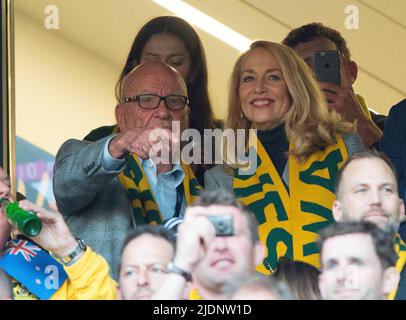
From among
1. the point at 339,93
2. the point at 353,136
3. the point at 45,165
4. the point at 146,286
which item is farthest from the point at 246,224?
the point at 45,165

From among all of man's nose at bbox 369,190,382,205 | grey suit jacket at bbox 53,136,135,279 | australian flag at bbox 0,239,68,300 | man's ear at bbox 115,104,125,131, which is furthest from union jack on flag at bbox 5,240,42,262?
man's nose at bbox 369,190,382,205

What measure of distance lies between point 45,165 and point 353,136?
138 cm

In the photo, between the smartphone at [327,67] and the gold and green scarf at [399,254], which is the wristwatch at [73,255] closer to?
the gold and green scarf at [399,254]

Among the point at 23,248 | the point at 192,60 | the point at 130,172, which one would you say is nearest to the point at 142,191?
the point at 130,172

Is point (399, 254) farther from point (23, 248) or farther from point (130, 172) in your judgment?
point (23, 248)

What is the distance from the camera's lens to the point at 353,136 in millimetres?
5664

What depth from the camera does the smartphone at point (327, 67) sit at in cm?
606

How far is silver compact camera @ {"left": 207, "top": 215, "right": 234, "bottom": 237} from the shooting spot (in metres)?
5.06

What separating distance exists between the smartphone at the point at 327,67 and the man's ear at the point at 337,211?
888mm

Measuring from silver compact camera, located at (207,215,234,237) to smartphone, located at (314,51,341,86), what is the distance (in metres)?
1.13

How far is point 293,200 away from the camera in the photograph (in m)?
5.56

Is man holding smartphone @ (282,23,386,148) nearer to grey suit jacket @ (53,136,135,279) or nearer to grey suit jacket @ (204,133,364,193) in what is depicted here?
grey suit jacket @ (204,133,364,193)

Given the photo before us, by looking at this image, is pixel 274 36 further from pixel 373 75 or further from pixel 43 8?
pixel 43 8

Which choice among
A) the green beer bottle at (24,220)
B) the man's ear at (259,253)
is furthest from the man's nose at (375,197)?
the green beer bottle at (24,220)
